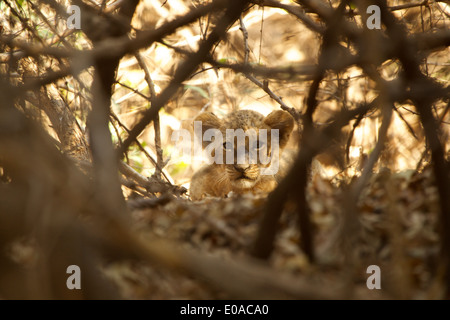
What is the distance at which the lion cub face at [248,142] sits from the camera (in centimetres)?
508

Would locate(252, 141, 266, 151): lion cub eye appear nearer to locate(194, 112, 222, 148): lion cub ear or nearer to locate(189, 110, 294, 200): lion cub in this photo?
locate(189, 110, 294, 200): lion cub

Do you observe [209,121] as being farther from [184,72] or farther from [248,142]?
[184,72]

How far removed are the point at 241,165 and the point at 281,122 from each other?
2.73 ft

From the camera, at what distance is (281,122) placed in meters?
5.50

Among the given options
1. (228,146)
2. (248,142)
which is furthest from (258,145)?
(228,146)

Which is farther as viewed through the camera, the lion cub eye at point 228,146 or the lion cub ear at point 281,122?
the lion cub ear at point 281,122

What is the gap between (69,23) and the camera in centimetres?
369

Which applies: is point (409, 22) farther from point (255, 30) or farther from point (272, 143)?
point (255, 30)

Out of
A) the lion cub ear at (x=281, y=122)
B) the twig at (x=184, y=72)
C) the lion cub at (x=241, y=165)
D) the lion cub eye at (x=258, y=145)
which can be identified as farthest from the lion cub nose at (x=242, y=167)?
the twig at (x=184, y=72)

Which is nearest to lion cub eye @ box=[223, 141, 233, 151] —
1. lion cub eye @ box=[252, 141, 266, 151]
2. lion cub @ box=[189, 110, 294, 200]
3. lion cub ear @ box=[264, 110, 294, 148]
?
lion cub @ box=[189, 110, 294, 200]

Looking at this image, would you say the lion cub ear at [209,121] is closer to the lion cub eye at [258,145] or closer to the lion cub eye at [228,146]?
the lion cub eye at [228,146]

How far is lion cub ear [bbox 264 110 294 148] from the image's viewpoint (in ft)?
17.8

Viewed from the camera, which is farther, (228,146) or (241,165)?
(228,146)

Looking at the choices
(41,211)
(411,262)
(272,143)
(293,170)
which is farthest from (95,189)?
(272,143)
